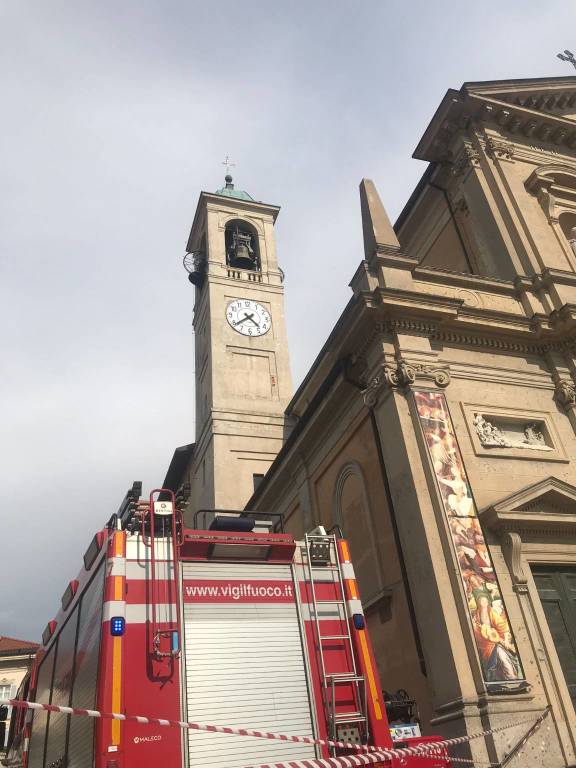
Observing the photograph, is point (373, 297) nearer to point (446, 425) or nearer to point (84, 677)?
point (446, 425)

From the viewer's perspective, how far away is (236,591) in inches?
292

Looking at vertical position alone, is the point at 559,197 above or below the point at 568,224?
above

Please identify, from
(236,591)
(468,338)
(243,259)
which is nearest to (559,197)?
(468,338)

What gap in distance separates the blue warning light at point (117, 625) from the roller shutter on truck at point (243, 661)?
73cm

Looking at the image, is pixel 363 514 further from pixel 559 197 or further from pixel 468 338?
pixel 559 197

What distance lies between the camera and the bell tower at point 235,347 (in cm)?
2598

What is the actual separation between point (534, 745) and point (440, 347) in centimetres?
756

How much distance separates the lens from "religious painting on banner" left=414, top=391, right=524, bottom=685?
955cm

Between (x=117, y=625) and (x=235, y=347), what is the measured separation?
75.5 ft

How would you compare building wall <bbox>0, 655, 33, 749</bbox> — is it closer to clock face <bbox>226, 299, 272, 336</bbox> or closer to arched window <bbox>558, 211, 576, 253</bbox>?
clock face <bbox>226, 299, 272, 336</bbox>

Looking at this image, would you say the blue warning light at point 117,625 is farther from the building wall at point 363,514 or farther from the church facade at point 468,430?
the building wall at point 363,514

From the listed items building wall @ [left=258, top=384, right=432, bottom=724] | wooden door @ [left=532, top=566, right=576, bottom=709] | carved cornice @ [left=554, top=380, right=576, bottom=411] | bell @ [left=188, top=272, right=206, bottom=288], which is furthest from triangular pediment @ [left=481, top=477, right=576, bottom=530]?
bell @ [left=188, top=272, right=206, bottom=288]

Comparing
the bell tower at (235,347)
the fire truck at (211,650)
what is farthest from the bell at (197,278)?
the fire truck at (211,650)

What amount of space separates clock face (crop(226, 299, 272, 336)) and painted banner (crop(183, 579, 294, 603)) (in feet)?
75.1
